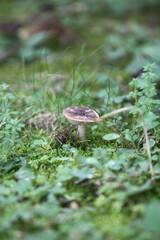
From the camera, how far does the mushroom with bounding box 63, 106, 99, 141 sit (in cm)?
232

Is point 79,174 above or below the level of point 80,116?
below

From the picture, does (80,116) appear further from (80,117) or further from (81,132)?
(81,132)

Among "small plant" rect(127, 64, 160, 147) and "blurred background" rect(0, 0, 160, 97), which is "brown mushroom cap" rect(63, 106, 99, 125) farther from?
"blurred background" rect(0, 0, 160, 97)

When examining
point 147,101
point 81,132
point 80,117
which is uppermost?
point 147,101

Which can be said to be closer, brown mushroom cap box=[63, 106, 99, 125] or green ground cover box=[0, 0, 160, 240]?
green ground cover box=[0, 0, 160, 240]

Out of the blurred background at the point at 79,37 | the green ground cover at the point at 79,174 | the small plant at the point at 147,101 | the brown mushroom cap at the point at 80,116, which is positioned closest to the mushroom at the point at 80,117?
the brown mushroom cap at the point at 80,116

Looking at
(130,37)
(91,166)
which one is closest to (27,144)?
(91,166)

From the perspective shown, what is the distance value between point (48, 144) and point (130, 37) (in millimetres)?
4464

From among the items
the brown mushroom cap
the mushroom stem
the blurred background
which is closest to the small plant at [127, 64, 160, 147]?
the brown mushroom cap

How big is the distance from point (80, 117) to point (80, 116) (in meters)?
→ 0.02

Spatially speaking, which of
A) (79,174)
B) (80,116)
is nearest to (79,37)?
(80,116)

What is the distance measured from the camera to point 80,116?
2.37 metres

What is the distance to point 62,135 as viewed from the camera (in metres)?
2.64

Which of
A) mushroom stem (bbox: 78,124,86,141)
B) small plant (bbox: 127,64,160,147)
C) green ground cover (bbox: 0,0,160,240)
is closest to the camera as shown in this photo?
green ground cover (bbox: 0,0,160,240)
